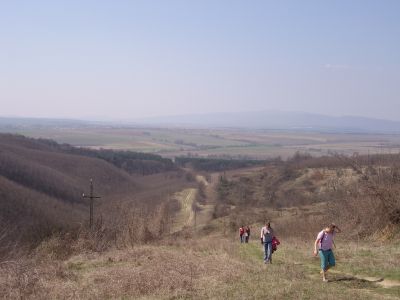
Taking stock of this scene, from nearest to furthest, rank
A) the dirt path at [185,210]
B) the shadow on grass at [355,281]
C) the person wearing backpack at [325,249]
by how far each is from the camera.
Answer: the shadow on grass at [355,281] < the person wearing backpack at [325,249] < the dirt path at [185,210]

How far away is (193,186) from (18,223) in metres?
49.1

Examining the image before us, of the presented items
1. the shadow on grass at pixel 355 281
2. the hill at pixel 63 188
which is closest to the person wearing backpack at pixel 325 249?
the shadow on grass at pixel 355 281

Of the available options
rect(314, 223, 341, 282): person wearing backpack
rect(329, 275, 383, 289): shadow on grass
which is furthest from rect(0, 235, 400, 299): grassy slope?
rect(314, 223, 341, 282): person wearing backpack

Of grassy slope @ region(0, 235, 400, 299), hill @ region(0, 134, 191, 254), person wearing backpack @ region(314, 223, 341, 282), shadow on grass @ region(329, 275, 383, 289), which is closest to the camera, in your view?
grassy slope @ region(0, 235, 400, 299)

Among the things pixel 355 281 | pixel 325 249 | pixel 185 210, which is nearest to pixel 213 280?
pixel 325 249

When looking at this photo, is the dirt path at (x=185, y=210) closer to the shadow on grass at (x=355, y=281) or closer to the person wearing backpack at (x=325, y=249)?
the person wearing backpack at (x=325, y=249)

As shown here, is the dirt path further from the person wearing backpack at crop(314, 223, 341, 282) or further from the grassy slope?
the person wearing backpack at crop(314, 223, 341, 282)

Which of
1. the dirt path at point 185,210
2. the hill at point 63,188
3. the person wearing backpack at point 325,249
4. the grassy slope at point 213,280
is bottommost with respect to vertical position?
the dirt path at point 185,210

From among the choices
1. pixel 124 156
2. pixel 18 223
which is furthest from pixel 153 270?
pixel 124 156

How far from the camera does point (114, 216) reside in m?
41.2

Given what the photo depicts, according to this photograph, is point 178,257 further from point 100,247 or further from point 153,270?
point 100,247

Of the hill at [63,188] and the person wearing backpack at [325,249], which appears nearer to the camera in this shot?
the person wearing backpack at [325,249]

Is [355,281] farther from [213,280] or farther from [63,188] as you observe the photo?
[63,188]

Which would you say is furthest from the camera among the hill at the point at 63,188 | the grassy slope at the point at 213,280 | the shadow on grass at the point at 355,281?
the hill at the point at 63,188
